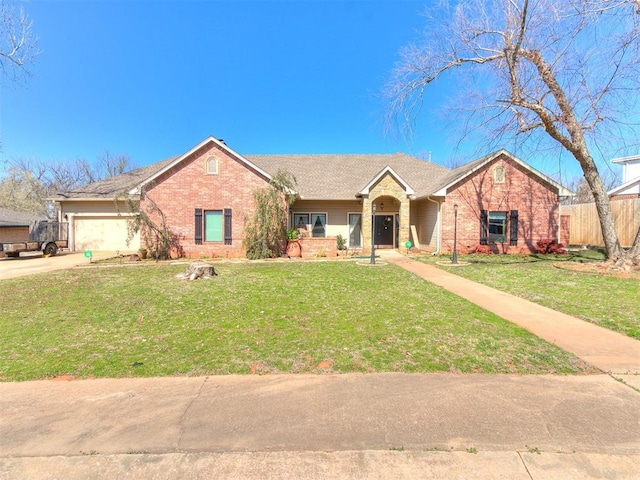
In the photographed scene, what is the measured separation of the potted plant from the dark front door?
221 inches

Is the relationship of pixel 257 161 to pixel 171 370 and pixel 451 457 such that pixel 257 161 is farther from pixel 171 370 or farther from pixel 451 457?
pixel 451 457

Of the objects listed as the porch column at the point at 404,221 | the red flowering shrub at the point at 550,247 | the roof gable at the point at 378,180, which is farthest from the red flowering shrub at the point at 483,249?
the roof gable at the point at 378,180

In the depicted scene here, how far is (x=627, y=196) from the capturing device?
21.2 m

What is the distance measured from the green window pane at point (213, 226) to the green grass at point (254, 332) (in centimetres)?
678

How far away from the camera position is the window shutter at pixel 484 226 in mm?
16656

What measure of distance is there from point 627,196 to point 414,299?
2361 centimetres

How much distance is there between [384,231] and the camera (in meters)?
19.2

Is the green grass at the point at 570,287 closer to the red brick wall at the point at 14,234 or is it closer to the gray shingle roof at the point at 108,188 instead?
the gray shingle roof at the point at 108,188

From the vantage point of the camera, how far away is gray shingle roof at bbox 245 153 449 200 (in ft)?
60.9

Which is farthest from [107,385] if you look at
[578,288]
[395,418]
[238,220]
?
[238,220]

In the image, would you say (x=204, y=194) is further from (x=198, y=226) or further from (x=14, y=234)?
(x=14, y=234)

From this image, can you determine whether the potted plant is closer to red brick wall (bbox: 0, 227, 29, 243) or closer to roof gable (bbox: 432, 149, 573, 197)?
roof gable (bbox: 432, 149, 573, 197)

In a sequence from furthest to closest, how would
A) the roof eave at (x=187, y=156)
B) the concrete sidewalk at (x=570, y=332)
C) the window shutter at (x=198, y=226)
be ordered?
the window shutter at (x=198, y=226) < the roof eave at (x=187, y=156) < the concrete sidewalk at (x=570, y=332)

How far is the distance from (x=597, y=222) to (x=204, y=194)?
76.5 ft
